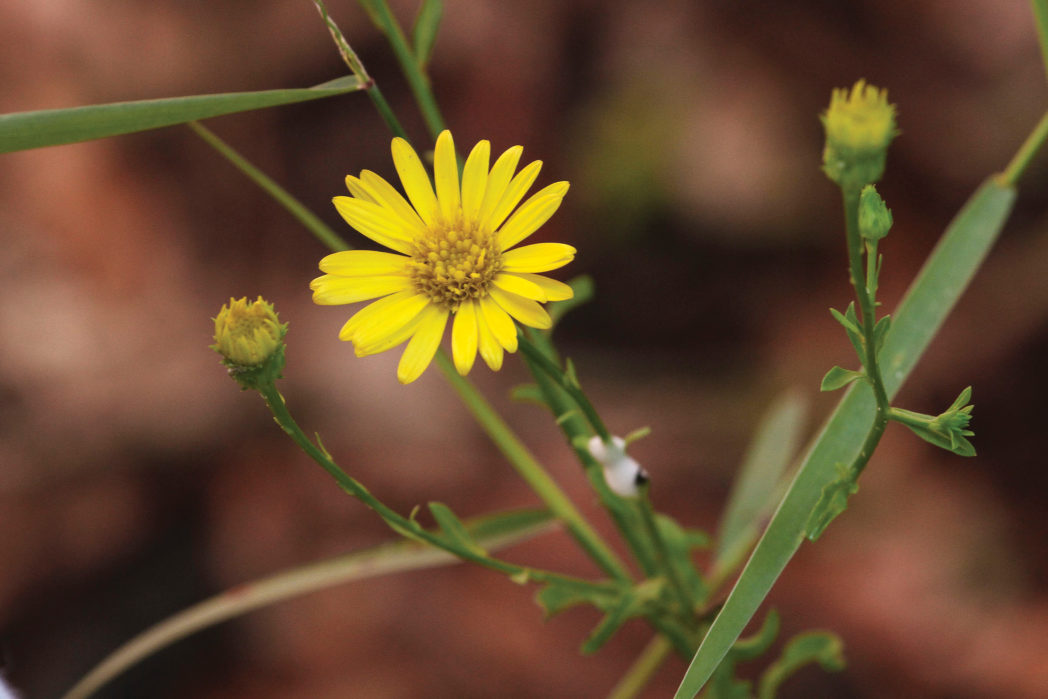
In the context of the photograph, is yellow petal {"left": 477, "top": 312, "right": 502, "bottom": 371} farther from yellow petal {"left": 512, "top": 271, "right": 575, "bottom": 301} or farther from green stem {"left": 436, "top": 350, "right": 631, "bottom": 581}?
green stem {"left": 436, "top": 350, "right": 631, "bottom": 581}

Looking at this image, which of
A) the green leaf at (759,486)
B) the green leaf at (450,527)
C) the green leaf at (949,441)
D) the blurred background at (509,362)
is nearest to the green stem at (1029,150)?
the green leaf at (949,441)

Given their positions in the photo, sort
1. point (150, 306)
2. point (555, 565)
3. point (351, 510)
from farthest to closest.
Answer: point (150, 306), point (351, 510), point (555, 565)

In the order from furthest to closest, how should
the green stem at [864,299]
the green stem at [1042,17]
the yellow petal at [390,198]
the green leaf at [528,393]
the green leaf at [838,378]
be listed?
the green leaf at [528,393] → the green stem at [1042,17] → the yellow petal at [390,198] → the green leaf at [838,378] → the green stem at [864,299]

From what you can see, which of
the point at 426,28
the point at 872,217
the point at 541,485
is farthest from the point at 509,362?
the point at 872,217

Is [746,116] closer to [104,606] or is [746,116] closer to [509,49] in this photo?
[509,49]

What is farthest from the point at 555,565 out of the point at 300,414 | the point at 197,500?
the point at 197,500

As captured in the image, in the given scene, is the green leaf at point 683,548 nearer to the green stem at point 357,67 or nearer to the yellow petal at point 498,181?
the yellow petal at point 498,181
